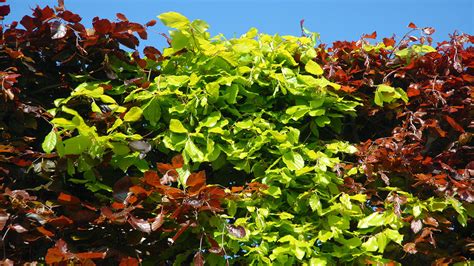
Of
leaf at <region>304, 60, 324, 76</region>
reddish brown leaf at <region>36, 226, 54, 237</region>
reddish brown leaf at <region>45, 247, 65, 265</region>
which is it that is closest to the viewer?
reddish brown leaf at <region>45, 247, 65, 265</region>

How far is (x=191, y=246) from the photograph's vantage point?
124 inches

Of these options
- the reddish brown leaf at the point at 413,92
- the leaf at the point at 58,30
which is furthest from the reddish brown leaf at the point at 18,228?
the reddish brown leaf at the point at 413,92

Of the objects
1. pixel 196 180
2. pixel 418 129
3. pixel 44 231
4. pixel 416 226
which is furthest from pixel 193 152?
pixel 418 129

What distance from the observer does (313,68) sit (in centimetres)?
338

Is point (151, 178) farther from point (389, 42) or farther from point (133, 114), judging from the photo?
point (389, 42)

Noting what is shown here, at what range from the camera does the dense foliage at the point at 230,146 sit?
9.46 ft

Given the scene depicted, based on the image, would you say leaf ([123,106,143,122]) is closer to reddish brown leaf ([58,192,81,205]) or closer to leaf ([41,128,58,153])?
leaf ([41,128,58,153])

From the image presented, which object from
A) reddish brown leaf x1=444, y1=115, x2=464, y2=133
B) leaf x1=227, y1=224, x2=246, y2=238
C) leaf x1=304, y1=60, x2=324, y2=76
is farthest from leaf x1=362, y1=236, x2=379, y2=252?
leaf x1=304, y1=60, x2=324, y2=76

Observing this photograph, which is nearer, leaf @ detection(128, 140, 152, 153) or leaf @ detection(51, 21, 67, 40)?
leaf @ detection(128, 140, 152, 153)

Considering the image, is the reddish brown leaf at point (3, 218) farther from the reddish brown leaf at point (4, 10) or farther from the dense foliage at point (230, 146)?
the reddish brown leaf at point (4, 10)

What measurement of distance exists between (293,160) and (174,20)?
1003 millimetres

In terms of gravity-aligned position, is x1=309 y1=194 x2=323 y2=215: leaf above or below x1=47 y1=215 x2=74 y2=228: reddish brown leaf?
above

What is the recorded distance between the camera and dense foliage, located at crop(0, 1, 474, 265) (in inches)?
114

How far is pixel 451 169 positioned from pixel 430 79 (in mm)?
606
